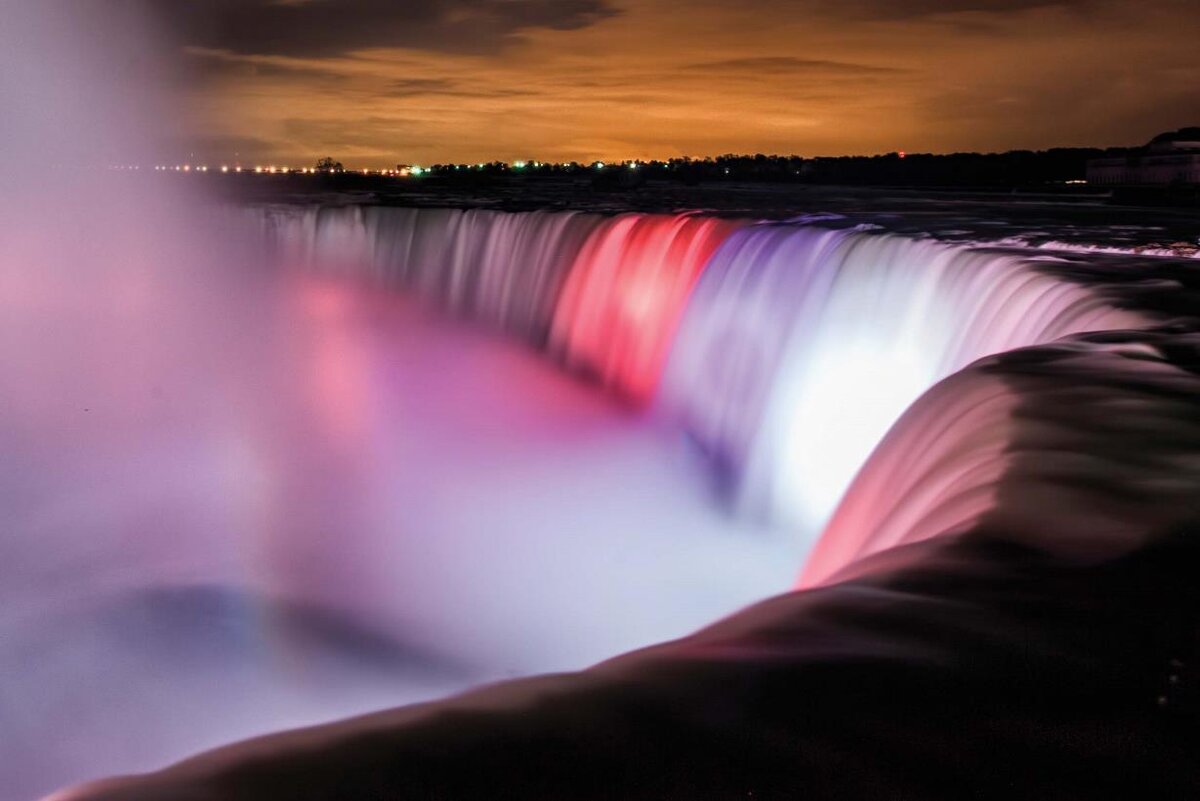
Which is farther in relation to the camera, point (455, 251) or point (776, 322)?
point (455, 251)

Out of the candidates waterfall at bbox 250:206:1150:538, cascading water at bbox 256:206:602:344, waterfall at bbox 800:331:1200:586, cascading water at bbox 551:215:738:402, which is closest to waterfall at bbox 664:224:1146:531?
waterfall at bbox 250:206:1150:538

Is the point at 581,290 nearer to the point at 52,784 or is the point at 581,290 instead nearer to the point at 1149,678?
the point at 52,784

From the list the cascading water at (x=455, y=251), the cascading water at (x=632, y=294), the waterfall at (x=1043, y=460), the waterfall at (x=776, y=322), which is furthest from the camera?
the cascading water at (x=455, y=251)

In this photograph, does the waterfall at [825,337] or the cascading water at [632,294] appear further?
the cascading water at [632,294]

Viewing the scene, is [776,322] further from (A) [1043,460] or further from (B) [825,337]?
(A) [1043,460]

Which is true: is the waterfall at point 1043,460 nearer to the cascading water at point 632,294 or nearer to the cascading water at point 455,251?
the cascading water at point 632,294

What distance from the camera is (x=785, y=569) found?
7.70m

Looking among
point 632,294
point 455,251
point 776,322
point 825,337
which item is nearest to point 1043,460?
point 825,337

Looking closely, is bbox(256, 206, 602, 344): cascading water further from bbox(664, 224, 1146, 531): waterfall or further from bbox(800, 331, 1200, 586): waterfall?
bbox(800, 331, 1200, 586): waterfall

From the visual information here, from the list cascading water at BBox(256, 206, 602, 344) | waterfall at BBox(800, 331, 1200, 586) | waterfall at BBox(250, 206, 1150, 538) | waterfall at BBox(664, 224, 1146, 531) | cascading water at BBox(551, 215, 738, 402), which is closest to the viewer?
waterfall at BBox(800, 331, 1200, 586)

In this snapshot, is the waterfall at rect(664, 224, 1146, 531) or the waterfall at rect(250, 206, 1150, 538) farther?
the waterfall at rect(250, 206, 1150, 538)

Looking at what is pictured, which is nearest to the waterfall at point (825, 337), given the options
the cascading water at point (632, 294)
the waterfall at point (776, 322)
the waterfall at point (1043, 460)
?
the waterfall at point (776, 322)

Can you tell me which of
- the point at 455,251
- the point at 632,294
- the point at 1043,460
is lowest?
the point at 632,294

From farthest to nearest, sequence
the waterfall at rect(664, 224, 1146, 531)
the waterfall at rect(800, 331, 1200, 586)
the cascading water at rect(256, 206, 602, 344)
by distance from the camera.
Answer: the cascading water at rect(256, 206, 602, 344), the waterfall at rect(664, 224, 1146, 531), the waterfall at rect(800, 331, 1200, 586)
